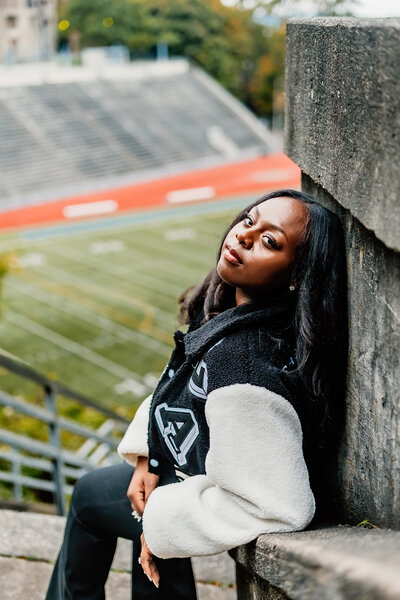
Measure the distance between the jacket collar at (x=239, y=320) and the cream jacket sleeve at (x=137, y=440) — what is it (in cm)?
35

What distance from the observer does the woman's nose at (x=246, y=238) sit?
1.60 meters

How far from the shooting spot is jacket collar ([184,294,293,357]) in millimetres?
1580

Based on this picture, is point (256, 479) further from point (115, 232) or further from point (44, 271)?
point (115, 232)

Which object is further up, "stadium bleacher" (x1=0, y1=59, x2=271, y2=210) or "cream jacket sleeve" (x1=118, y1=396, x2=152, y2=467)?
"cream jacket sleeve" (x1=118, y1=396, x2=152, y2=467)

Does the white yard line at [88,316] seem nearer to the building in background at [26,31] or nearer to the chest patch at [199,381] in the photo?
the chest patch at [199,381]

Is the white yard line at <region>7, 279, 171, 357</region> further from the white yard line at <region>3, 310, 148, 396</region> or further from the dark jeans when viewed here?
the dark jeans

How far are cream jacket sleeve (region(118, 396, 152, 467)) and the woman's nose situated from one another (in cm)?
56

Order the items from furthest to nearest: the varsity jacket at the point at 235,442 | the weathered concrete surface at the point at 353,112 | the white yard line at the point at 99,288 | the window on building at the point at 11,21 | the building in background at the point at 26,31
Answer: the window on building at the point at 11,21
the building in background at the point at 26,31
the white yard line at the point at 99,288
the varsity jacket at the point at 235,442
the weathered concrete surface at the point at 353,112

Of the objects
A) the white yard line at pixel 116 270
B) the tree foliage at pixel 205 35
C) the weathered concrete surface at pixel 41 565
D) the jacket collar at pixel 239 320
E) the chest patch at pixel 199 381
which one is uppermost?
the jacket collar at pixel 239 320

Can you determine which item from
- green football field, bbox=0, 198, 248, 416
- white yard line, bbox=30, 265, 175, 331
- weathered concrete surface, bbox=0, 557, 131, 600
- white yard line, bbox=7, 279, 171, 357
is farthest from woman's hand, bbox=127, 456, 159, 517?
white yard line, bbox=30, 265, 175, 331

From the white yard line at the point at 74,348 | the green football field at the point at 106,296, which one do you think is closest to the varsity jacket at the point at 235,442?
the green football field at the point at 106,296

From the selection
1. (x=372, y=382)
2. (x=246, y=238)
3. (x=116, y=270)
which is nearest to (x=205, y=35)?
(x=116, y=270)

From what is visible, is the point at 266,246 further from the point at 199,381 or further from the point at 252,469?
the point at 252,469

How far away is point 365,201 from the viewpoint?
52.7 inches
